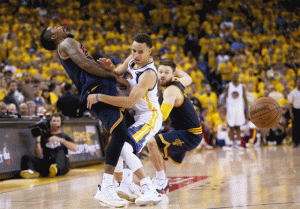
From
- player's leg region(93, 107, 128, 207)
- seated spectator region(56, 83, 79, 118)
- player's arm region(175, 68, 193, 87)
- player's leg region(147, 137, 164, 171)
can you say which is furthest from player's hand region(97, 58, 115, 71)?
seated spectator region(56, 83, 79, 118)

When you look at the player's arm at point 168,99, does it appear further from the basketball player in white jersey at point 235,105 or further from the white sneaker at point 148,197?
the basketball player in white jersey at point 235,105

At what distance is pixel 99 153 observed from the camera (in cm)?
925

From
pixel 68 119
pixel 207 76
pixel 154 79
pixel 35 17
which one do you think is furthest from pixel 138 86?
pixel 35 17

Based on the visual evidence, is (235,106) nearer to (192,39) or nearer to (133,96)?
(192,39)

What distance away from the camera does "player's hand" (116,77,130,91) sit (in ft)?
14.4

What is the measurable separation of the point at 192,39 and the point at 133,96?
43.1 ft

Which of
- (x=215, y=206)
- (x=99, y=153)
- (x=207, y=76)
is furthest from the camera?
(x=207, y=76)

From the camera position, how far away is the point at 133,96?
4215 mm

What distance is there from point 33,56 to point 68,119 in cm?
560

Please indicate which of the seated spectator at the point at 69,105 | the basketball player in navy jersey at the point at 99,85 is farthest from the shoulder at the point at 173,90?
the seated spectator at the point at 69,105

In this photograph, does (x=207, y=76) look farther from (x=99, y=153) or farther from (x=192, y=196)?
(x=192, y=196)

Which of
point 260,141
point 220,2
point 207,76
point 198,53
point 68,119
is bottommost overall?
point 260,141

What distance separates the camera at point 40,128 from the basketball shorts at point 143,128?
3.17 metres

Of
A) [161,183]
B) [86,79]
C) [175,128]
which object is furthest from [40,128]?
[86,79]
